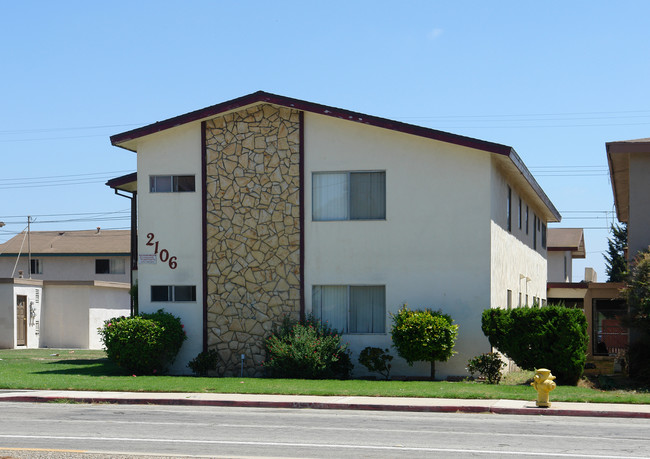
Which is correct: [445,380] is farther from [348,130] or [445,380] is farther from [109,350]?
[109,350]

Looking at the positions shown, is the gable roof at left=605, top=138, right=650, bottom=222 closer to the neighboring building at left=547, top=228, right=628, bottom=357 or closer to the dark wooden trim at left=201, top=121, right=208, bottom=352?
the neighboring building at left=547, top=228, right=628, bottom=357

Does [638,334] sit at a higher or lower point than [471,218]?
lower

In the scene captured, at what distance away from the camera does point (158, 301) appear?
24.6m

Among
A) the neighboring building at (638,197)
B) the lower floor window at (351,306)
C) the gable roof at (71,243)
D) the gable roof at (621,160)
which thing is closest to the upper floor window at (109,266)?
the gable roof at (71,243)

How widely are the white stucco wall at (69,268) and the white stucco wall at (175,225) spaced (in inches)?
1172

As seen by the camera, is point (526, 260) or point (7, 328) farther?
point (7, 328)

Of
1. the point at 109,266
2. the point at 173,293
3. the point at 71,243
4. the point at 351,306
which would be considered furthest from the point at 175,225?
the point at 71,243

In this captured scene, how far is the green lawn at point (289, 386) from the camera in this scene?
1828 centimetres

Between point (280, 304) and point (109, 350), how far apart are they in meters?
4.73

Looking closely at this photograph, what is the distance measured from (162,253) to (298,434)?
1293cm

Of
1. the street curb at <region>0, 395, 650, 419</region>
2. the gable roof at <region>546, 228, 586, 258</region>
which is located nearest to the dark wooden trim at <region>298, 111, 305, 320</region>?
the street curb at <region>0, 395, 650, 419</region>

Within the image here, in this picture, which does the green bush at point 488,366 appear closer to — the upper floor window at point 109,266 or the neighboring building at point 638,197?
the neighboring building at point 638,197

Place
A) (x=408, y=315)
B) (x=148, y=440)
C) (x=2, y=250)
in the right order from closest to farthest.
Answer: (x=148, y=440) < (x=408, y=315) < (x=2, y=250)

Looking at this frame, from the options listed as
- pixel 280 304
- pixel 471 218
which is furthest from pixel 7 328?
pixel 471 218
